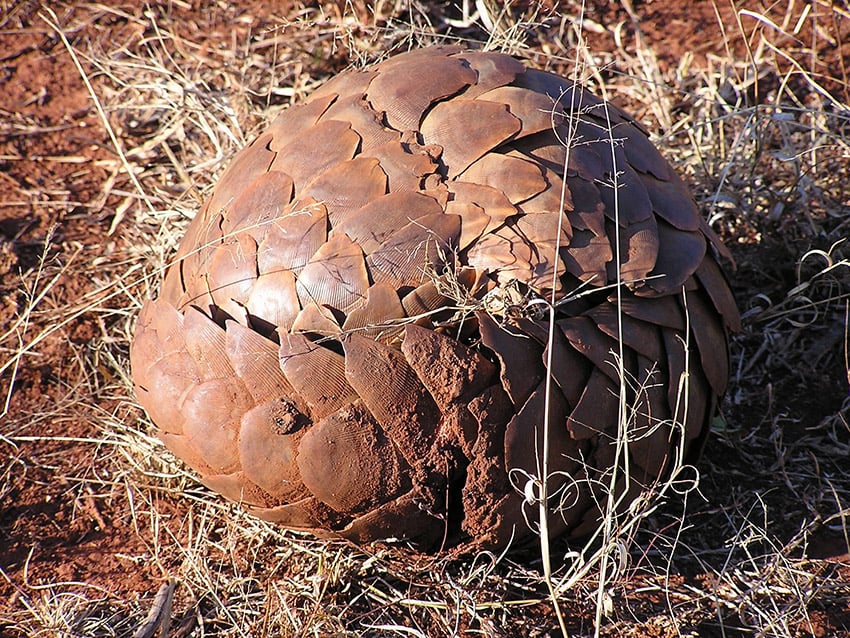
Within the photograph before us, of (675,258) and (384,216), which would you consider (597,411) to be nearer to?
(675,258)

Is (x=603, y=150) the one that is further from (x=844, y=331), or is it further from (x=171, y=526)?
(x=171, y=526)

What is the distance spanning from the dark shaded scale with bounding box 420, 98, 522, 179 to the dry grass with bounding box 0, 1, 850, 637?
0.36 meters

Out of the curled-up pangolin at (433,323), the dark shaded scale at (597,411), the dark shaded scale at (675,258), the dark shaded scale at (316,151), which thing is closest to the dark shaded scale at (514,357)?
the curled-up pangolin at (433,323)

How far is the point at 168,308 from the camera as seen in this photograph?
6.91 ft

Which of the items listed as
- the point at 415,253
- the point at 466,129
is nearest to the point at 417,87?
the point at 466,129

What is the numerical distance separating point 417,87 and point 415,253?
1.53 feet

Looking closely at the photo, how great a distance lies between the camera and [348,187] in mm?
2008

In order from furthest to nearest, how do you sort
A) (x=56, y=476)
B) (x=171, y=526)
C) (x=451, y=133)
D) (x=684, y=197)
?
1. (x=56, y=476)
2. (x=171, y=526)
3. (x=684, y=197)
4. (x=451, y=133)

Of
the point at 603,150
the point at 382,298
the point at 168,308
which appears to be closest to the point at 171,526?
the point at 168,308

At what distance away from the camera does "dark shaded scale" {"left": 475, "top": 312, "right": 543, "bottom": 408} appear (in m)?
1.90

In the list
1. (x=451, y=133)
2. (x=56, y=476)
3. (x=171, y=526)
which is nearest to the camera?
(x=451, y=133)

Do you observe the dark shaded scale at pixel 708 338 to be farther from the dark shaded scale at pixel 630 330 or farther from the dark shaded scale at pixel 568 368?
the dark shaded scale at pixel 568 368

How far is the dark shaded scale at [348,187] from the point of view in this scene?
199cm

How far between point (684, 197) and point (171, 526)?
1647mm
